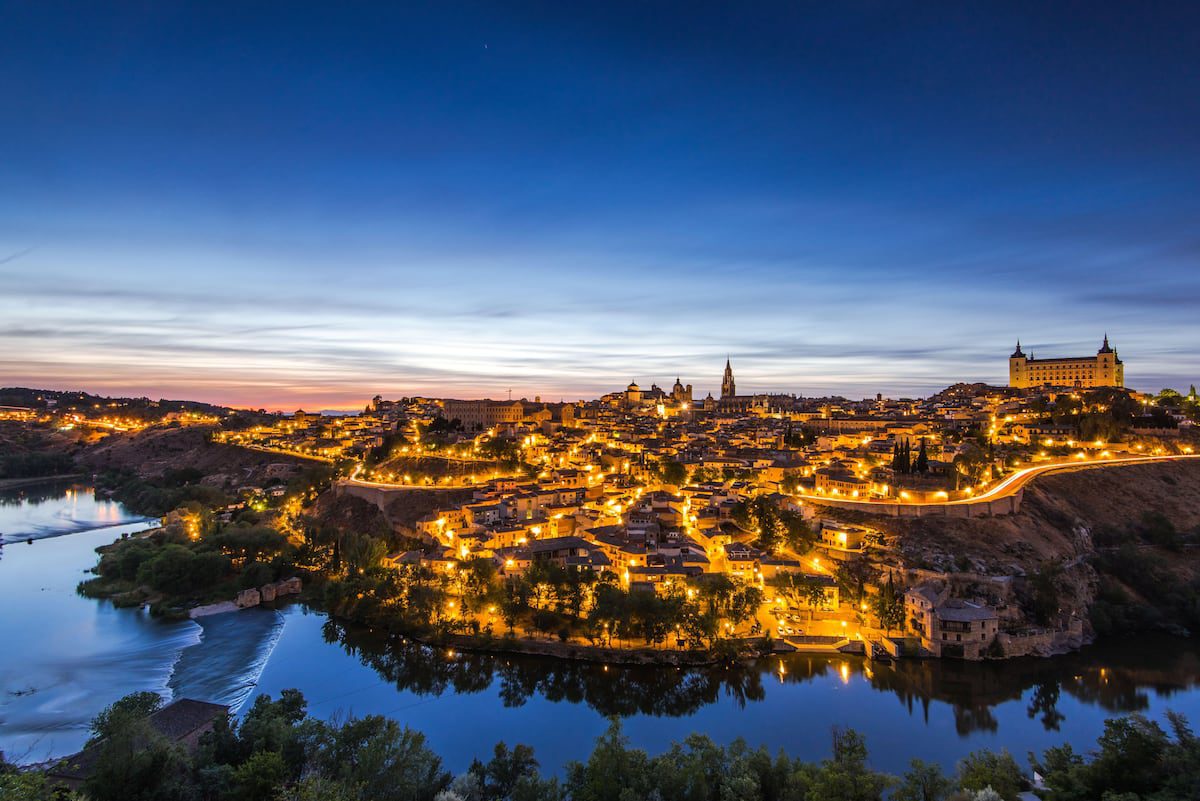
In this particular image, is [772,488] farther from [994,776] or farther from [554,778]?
[554,778]

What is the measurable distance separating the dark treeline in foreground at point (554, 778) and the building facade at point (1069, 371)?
46639 millimetres

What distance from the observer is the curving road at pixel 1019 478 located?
76.4 ft

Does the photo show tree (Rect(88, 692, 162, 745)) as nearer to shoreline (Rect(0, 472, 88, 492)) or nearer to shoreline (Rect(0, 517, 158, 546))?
shoreline (Rect(0, 517, 158, 546))

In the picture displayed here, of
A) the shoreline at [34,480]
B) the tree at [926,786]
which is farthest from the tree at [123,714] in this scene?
the shoreline at [34,480]

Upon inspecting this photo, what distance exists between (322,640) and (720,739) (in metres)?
11.7

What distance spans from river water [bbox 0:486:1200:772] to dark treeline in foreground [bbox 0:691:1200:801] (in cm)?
303

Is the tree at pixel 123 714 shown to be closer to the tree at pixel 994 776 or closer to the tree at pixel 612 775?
the tree at pixel 612 775

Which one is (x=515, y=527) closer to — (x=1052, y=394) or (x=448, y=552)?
(x=448, y=552)

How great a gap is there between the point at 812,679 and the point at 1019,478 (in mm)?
17174

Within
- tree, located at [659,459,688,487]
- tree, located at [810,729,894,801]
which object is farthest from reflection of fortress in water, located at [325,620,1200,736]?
tree, located at [659,459,688,487]

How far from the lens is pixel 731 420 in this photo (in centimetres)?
5341

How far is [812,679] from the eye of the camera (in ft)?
50.0

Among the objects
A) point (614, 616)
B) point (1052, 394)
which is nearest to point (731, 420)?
point (1052, 394)

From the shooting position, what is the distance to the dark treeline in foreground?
27.4 feet
